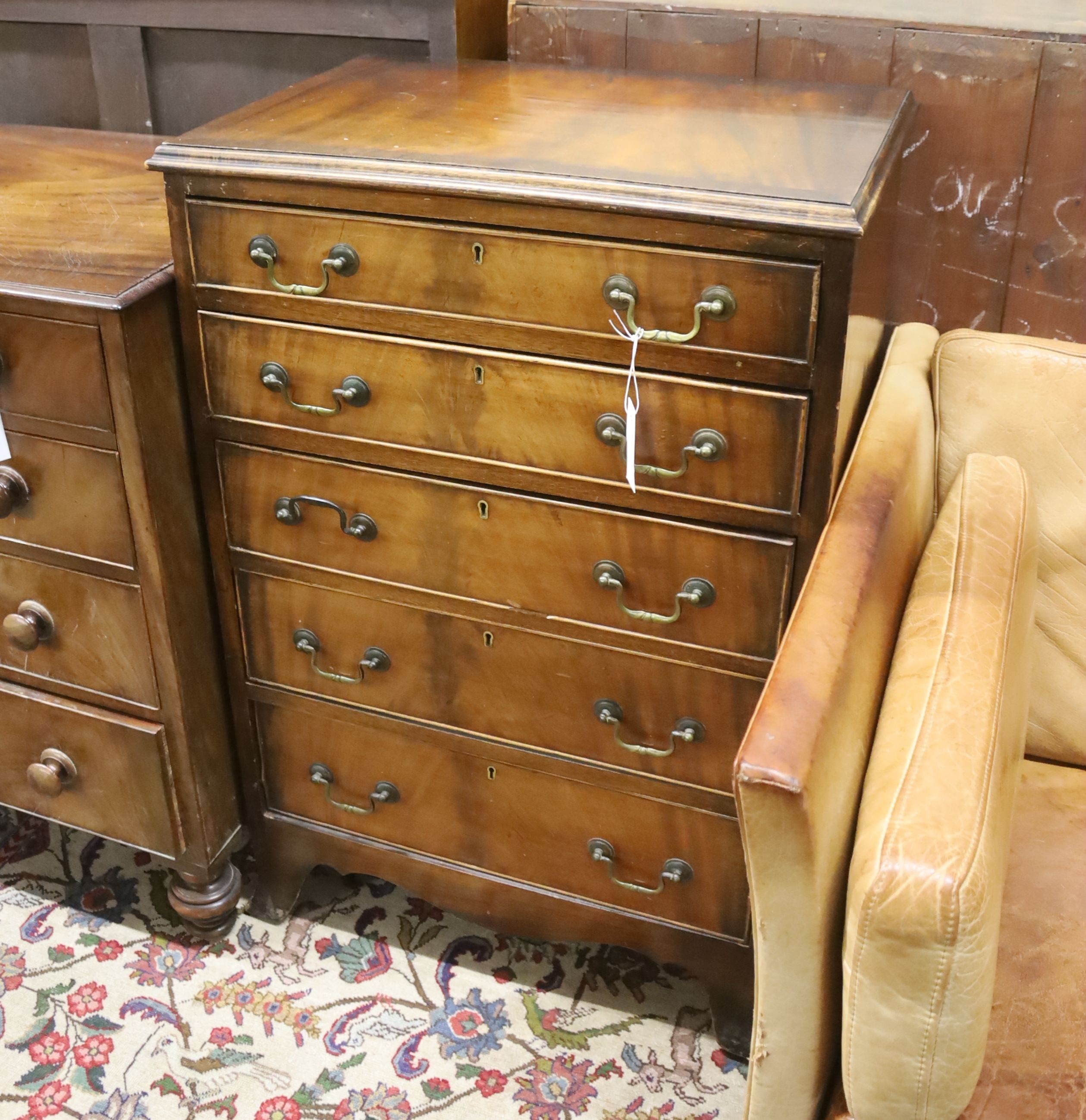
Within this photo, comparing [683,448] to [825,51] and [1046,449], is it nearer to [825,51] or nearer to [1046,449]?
[1046,449]

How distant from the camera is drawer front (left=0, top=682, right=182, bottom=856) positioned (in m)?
1.56

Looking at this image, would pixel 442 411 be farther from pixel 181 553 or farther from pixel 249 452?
pixel 181 553

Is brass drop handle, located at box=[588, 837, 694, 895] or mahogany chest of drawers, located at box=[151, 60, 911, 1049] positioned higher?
mahogany chest of drawers, located at box=[151, 60, 911, 1049]

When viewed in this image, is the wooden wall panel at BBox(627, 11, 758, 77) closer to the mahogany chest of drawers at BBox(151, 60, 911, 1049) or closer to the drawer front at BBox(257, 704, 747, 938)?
the mahogany chest of drawers at BBox(151, 60, 911, 1049)

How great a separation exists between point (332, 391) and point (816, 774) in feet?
2.25

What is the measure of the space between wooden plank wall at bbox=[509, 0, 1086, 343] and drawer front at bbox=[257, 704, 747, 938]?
29.9 inches

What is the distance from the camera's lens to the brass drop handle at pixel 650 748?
1347mm

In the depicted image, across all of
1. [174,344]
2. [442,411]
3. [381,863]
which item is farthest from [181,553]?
[381,863]

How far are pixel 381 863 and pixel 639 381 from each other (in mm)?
798

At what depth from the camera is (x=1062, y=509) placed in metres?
1.38

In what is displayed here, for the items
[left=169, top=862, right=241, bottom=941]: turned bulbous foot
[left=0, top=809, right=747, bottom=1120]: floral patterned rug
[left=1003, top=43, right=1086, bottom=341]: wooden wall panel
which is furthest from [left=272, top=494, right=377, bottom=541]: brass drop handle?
[left=1003, top=43, right=1086, bottom=341]: wooden wall panel

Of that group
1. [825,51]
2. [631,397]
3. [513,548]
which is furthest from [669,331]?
[825,51]

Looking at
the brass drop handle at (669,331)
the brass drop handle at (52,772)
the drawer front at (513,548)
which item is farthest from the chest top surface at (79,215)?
the brass drop handle at (52,772)

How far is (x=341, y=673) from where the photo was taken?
59.7 inches
